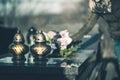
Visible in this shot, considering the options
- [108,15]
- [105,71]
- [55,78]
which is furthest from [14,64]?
[108,15]

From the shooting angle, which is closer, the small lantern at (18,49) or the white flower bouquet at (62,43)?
the small lantern at (18,49)

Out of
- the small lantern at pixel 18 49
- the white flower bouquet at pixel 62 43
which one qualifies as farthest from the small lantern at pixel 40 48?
the white flower bouquet at pixel 62 43

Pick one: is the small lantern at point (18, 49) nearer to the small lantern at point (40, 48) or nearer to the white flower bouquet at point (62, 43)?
the small lantern at point (40, 48)

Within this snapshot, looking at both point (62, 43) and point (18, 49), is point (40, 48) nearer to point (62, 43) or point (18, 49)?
point (18, 49)

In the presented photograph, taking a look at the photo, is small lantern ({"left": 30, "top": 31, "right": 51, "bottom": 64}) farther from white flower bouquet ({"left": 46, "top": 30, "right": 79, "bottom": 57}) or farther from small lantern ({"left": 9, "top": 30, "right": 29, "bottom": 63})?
white flower bouquet ({"left": 46, "top": 30, "right": 79, "bottom": 57})

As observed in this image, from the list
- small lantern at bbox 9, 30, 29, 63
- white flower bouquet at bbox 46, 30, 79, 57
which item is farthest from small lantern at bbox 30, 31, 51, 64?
white flower bouquet at bbox 46, 30, 79, 57

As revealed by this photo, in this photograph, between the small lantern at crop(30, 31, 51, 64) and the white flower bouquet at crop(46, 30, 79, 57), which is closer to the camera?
the small lantern at crop(30, 31, 51, 64)

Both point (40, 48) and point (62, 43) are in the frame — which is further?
point (62, 43)

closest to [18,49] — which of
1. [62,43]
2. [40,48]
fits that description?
[40,48]

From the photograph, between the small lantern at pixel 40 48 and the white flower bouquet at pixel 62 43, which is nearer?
the small lantern at pixel 40 48

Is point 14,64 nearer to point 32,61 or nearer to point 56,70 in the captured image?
point 32,61

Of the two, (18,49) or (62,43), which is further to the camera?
(62,43)
